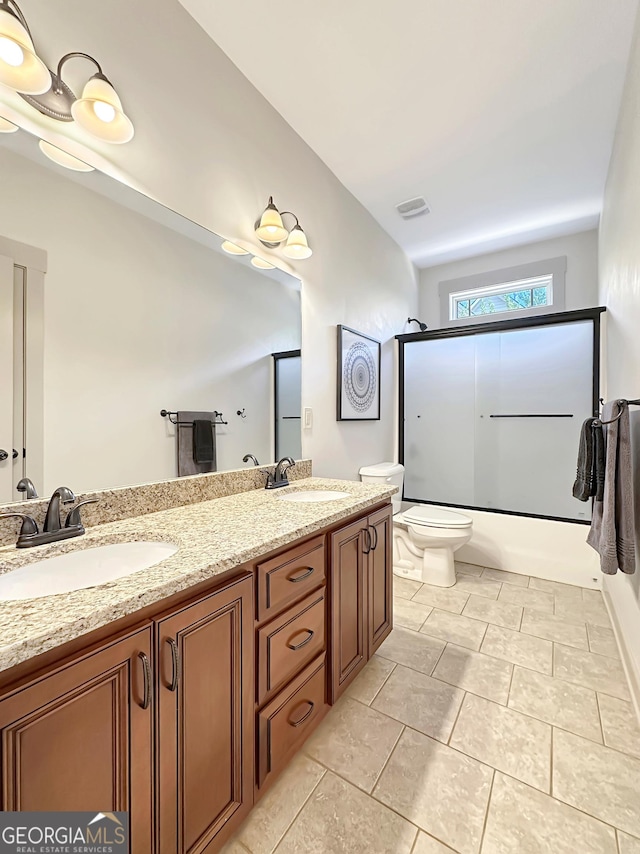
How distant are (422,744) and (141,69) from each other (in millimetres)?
2682

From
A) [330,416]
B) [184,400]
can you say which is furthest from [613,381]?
[184,400]

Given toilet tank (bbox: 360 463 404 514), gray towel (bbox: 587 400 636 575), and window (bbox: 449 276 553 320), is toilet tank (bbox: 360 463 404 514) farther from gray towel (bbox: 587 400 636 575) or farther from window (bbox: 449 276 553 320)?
window (bbox: 449 276 553 320)

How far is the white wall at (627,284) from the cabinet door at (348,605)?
111cm

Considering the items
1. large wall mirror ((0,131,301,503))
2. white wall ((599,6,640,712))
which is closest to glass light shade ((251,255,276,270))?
large wall mirror ((0,131,301,503))

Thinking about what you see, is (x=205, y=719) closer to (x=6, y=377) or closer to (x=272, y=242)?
(x=6, y=377)

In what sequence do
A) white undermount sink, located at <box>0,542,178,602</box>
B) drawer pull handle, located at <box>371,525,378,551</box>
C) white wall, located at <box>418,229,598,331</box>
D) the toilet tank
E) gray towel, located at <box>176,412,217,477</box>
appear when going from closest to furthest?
white undermount sink, located at <box>0,542,178,602</box>
gray towel, located at <box>176,412,217,477</box>
drawer pull handle, located at <box>371,525,378,551</box>
the toilet tank
white wall, located at <box>418,229,598,331</box>

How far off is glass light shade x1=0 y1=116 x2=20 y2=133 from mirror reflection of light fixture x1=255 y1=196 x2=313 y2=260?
3.14 ft

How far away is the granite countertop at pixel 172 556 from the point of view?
0.60 meters

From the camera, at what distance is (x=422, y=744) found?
1.30 metres

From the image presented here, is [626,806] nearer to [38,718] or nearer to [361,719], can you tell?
[361,719]

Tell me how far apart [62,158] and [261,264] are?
885mm

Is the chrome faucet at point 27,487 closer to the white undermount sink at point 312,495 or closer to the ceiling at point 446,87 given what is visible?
the white undermount sink at point 312,495

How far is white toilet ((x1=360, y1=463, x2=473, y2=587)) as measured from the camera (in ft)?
8.03

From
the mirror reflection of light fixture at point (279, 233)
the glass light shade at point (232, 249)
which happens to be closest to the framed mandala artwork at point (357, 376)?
the mirror reflection of light fixture at point (279, 233)
